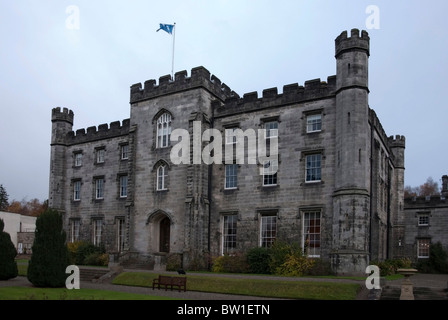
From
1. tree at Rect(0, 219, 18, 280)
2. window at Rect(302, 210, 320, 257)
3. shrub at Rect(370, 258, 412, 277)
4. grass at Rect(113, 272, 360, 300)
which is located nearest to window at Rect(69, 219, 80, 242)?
tree at Rect(0, 219, 18, 280)

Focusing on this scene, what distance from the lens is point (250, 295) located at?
61.2 feet

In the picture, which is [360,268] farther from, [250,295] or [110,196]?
[110,196]

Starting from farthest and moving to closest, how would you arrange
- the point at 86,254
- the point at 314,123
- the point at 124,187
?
the point at 124,187 < the point at 86,254 < the point at 314,123

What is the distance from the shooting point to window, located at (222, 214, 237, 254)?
27.8 meters

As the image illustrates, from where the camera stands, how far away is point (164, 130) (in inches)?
1196

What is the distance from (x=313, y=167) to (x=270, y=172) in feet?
8.70

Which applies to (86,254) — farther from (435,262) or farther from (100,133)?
(435,262)

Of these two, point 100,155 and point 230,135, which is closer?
point 230,135

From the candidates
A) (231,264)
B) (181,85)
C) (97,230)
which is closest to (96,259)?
(97,230)

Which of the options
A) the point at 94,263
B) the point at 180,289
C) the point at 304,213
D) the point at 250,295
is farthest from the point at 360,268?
the point at 94,263

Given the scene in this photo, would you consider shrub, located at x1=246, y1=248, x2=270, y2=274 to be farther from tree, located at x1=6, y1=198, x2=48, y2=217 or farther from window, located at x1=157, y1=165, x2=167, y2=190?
tree, located at x1=6, y1=198, x2=48, y2=217

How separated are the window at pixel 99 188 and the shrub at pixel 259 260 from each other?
1492 cm

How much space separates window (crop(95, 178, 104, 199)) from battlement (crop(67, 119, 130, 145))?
3343mm

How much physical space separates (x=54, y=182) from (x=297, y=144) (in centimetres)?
2128
